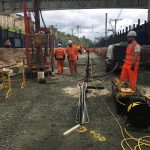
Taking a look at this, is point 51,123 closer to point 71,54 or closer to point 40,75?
point 40,75

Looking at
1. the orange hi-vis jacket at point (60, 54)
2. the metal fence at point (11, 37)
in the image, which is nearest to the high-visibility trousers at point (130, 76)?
the orange hi-vis jacket at point (60, 54)

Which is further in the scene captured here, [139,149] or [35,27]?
[35,27]

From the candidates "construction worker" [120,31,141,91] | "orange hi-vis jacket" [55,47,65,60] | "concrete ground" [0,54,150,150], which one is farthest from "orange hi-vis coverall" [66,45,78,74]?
"construction worker" [120,31,141,91]

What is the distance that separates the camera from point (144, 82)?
12.7 m

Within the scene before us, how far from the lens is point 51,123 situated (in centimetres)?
685

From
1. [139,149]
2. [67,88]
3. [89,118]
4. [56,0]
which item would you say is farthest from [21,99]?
[56,0]

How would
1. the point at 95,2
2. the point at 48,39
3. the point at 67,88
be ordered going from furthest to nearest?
the point at 95,2 < the point at 48,39 < the point at 67,88

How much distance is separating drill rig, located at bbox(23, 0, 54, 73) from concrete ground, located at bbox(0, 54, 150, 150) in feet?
13.2

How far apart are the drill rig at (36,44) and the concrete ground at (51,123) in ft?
13.2

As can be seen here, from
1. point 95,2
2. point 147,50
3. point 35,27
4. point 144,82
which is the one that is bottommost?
point 144,82

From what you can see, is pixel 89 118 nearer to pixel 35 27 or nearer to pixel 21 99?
pixel 21 99

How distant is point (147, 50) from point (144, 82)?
456 centimetres

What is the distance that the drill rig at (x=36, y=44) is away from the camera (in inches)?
549

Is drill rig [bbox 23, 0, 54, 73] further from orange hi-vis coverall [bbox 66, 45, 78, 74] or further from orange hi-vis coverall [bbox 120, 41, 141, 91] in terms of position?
orange hi-vis coverall [bbox 120, 41, 141, 91]
